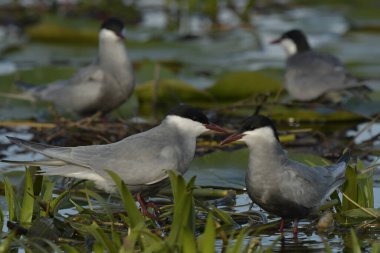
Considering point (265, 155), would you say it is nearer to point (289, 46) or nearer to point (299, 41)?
point (299, 41)

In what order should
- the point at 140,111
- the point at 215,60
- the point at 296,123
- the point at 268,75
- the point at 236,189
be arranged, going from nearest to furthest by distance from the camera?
the point at 236,189 → the point at 296,123 → the point at 140,111 → the point at 268,75 → the point at 215,60

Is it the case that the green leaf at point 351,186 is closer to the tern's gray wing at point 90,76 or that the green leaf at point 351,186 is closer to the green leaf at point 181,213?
the green leaf at point 181,213

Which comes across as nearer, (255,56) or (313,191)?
(313,191)

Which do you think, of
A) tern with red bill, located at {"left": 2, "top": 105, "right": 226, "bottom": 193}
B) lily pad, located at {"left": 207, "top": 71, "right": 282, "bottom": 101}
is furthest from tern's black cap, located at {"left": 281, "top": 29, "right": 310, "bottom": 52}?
tern with red bill, located at {"left": 2, "top": 105, "right": 226, "bottom": 193}

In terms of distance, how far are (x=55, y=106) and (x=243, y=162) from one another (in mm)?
2498

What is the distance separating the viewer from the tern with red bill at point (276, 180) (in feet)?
16.9

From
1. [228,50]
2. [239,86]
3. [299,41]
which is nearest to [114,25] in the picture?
[239,86]

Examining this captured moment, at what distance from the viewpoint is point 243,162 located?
6523 mm

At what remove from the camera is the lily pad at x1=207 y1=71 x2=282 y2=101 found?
29.0ft

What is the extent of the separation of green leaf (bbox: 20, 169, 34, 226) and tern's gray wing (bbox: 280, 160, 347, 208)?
51.2 inches

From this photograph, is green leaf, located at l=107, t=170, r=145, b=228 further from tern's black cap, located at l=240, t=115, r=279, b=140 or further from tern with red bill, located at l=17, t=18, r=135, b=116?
tern with red bill, located at l=17, t=18, r=135, b=116

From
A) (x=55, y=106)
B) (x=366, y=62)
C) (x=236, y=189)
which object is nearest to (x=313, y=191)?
(x=236, y=189)

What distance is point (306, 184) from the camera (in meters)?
5.22

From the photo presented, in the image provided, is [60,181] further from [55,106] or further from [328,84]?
[328,84]
